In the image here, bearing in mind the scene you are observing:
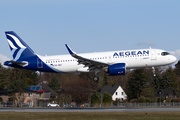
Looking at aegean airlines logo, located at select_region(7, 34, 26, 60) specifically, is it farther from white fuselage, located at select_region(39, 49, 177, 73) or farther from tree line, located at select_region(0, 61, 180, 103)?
tree line, located at select_region(0, 61, 180, 103)

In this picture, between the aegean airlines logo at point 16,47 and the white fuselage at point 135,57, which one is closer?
the white fuselage at point 135,57

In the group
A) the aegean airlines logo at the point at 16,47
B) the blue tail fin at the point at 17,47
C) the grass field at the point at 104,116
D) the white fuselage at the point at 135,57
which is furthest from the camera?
the aegean airlines logo at the point at 16,47

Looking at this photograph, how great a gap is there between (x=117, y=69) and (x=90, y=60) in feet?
13.8

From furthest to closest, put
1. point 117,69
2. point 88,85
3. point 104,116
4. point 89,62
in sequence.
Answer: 1. point 88,85
2. point 89,62
3. point 117,69
4. point 104,116

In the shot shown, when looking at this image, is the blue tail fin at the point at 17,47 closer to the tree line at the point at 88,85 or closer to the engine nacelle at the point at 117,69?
the engine nacelle at the point at 117,69

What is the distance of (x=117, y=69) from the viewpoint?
40500 millimetres

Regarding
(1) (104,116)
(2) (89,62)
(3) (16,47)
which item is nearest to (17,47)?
(3) (16,47)

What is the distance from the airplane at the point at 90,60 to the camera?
1585 inches

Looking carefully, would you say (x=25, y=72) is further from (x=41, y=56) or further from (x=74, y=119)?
(x=74, y=119)

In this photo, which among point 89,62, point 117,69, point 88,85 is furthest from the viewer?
point 88,85

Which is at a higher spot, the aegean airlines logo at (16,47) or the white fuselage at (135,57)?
the aegean airlines logo at (16,47)

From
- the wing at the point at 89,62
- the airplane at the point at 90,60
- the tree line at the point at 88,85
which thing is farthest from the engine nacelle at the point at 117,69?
the tree line at the point at 88,85

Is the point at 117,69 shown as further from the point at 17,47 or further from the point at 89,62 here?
the point at 17,47

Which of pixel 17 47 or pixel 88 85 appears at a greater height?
pixel 17 47
